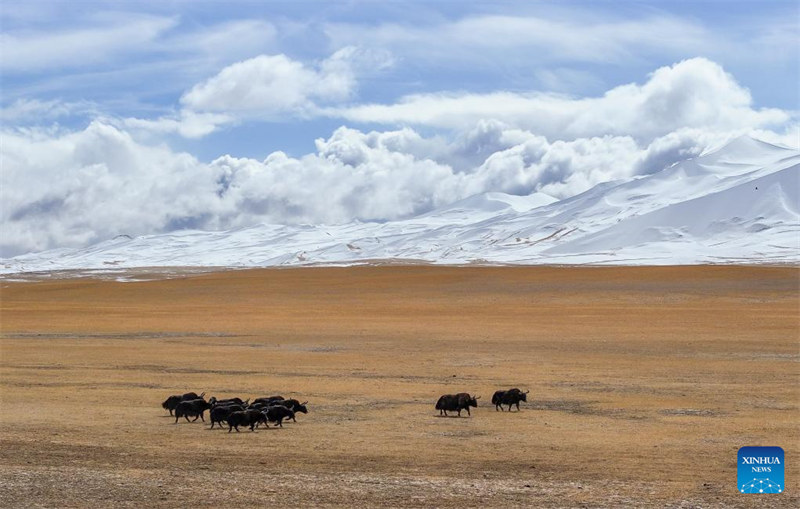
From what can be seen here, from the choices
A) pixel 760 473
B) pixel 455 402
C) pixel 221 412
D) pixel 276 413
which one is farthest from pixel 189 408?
pixel 760 473

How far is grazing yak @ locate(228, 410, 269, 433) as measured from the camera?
65.3 ft

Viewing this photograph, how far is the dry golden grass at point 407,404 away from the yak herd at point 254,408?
289 mm

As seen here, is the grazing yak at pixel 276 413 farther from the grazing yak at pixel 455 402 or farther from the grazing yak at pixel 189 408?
the grazing yak at pixel 455 402

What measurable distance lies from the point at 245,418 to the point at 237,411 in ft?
0.78

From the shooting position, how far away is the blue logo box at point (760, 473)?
14.0 metres

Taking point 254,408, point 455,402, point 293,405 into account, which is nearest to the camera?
point 254,408

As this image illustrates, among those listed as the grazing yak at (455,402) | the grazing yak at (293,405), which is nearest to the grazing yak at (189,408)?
the grazing yak at (293,405)

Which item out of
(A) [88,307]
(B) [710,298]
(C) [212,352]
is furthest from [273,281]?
(C) [212,352]

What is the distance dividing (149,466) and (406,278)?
267 feet

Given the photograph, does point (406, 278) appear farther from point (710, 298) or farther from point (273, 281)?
point (710, 298)

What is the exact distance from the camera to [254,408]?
67.8 feet

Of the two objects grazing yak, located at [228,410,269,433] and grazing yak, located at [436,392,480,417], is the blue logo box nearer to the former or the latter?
grazing yak, located at [436,392,480,417]

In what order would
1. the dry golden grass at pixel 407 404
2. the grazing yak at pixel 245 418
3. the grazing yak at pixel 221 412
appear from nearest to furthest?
the dry golden grass at pixel 407 404, the grazing yak at pixel 245 418, the grazing yak at pixel 221 412

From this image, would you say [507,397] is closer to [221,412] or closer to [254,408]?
[254,408]
